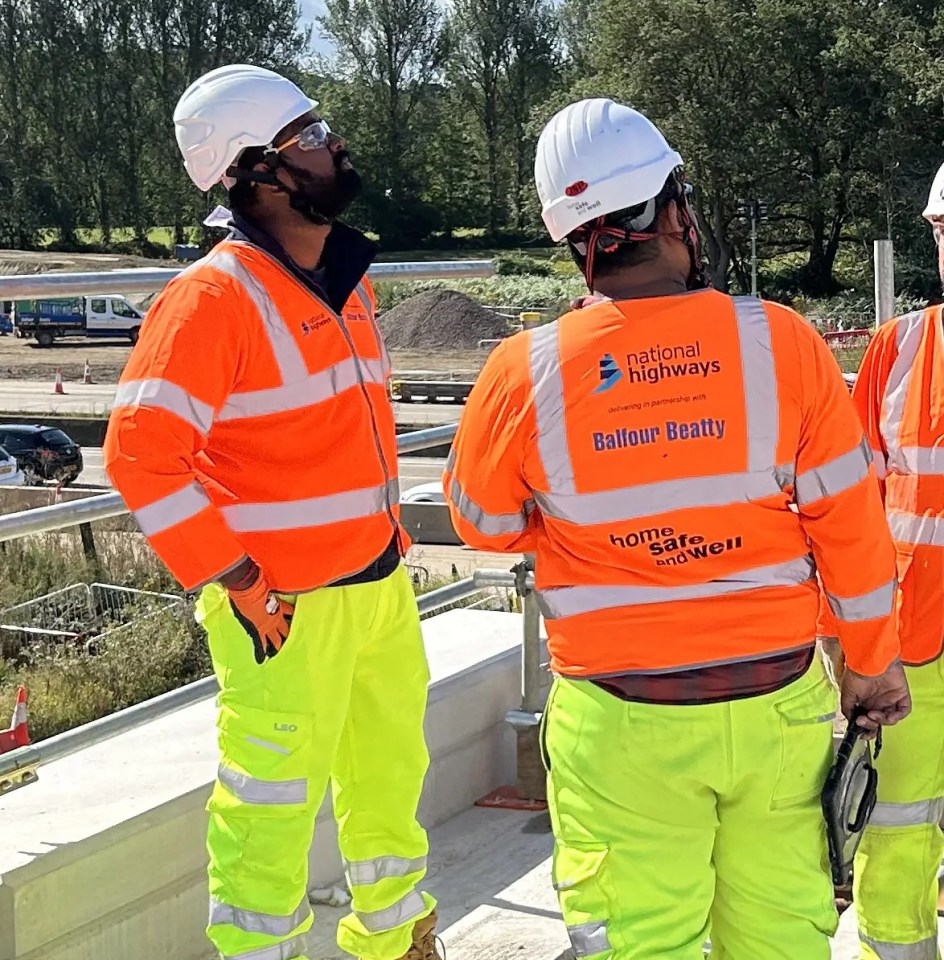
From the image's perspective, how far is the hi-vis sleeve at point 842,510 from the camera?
8.43ft

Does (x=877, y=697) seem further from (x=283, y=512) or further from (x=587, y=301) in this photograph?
(x=283, y=512)

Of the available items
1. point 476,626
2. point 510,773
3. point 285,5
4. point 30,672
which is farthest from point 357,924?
point 285,5

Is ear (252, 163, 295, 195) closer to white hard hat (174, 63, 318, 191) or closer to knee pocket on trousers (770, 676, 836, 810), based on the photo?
white hard hat (174, 63, 318, 191)

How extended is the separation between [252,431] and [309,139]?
676 millimetres

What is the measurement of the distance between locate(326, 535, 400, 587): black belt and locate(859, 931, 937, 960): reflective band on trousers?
54.8 inches

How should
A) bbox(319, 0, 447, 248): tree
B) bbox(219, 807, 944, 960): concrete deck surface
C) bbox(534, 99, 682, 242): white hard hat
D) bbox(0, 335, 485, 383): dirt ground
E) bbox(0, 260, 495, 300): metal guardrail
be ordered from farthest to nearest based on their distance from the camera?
bbox(319, 0, 447, 248): tree < bbox(0, 335, 485, 383): dirt ground < bbox(219, 807, 944, 960): concrete deck surface < bbox(0, 260, 495, 300): metal guardrail < bbox(534, 99, 682, 242): white hard hat

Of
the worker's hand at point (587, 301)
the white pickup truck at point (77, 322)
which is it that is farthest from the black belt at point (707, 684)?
the white pickup truck at point (77, 322)

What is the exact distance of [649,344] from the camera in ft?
8.19

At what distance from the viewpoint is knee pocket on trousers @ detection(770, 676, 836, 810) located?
8.27ft

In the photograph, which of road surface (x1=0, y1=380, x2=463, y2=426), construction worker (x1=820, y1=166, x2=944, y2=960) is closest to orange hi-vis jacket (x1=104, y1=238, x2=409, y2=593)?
construction worker (x1=820, y1=166, x2=944, y2=960)

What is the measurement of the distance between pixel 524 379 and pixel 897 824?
4.84 feet

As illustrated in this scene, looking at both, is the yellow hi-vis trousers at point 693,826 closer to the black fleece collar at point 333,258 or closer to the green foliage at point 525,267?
the black fleece collar at point 333,258

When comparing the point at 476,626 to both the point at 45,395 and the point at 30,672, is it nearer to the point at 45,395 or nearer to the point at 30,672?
the point at 30,672

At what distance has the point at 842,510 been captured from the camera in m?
2.57
